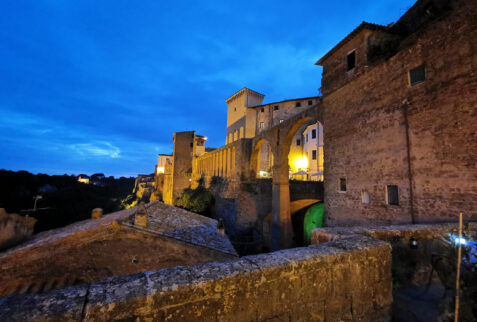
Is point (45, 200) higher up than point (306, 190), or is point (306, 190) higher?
point (306, 190)

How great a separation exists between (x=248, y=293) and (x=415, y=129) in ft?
31.3

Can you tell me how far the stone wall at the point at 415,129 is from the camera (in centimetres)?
665

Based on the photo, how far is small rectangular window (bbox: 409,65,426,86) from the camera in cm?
793

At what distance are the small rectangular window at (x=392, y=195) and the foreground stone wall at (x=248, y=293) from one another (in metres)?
7.58

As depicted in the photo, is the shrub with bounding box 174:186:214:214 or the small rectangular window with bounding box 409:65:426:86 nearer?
the small rectangular window with bounding box 409:65:426:86

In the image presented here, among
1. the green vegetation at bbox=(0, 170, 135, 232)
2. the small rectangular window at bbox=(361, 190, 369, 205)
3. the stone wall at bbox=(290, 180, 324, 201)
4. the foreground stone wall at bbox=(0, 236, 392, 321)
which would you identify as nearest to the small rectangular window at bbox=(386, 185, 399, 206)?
the small rectangular window at bbox=(361, 190, 369, 205)

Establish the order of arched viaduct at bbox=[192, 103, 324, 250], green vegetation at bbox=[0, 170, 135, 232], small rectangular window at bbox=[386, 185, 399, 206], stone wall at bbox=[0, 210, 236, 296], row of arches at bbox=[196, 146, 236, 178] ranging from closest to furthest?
stone wall at bbox=[0, 210, 236, 296] < small rectangular window at bbox=[386, 185, 399, 206] < arched viaduct at bbox=[192, 103, 324, 250] < green vegetation at bbox=[0, 170, 135, 232] < row of arches at bbox=[196, 146, 236, 178]

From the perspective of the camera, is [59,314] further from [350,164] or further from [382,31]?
[382,31]

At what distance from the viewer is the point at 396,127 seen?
8742 mm

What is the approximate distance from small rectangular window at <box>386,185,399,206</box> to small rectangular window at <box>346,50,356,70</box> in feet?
22.2

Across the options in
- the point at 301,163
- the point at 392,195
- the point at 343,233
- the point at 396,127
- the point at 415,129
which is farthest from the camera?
the point at 301,163

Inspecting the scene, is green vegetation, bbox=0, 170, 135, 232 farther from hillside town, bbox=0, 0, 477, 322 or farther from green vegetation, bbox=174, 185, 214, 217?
hillside town, bbox=0, 0, 477, 322

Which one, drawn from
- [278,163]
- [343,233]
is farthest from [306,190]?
[343,233]

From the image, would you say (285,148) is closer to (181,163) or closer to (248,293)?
(248,293)
